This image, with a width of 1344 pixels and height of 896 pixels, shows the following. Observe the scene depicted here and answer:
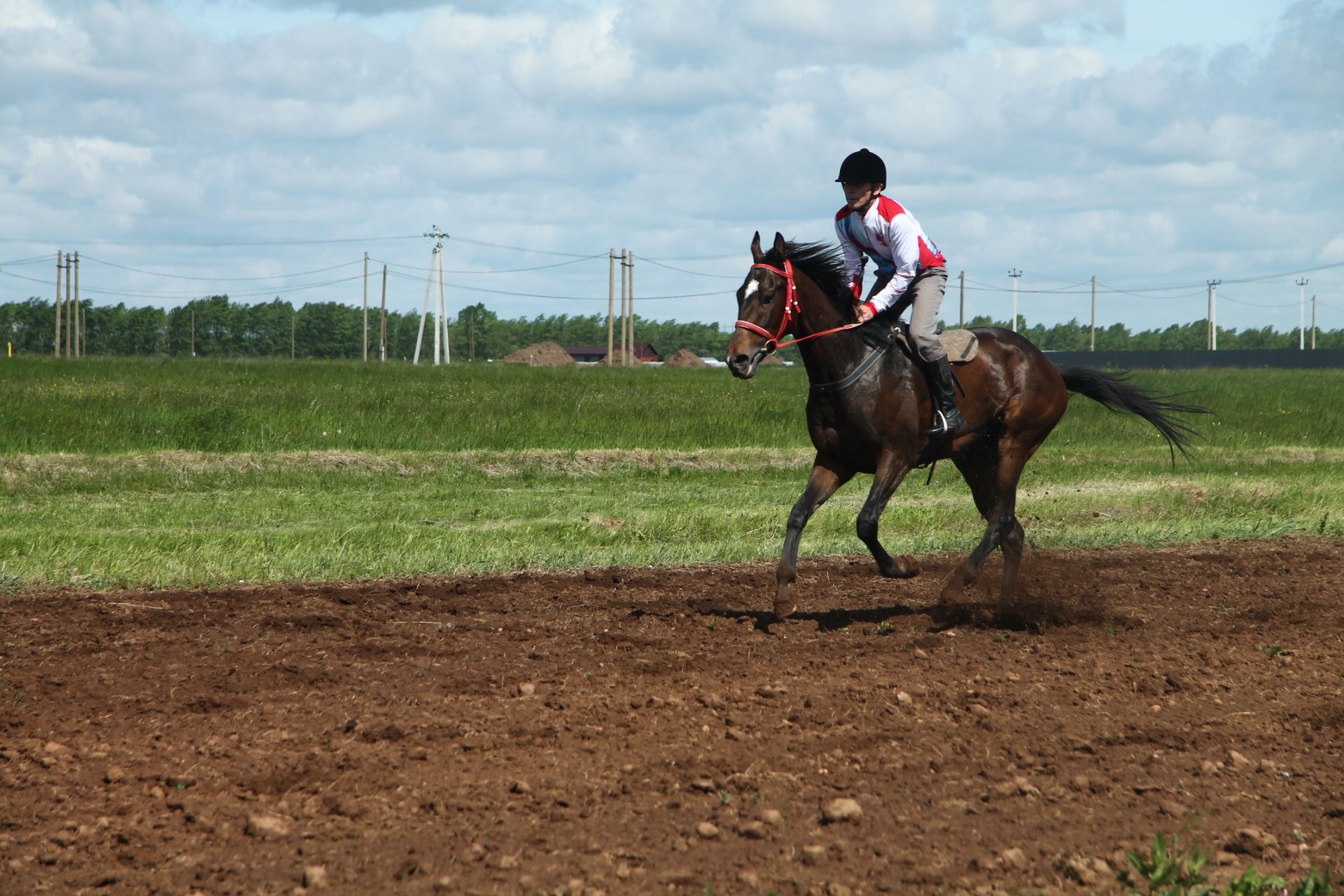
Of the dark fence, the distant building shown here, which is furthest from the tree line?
the dark fence

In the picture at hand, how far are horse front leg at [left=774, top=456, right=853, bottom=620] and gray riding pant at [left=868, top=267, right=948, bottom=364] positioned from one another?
102cm

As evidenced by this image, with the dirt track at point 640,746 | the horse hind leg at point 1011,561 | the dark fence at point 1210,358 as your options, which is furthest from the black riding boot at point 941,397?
the dark fence at point 1210,358

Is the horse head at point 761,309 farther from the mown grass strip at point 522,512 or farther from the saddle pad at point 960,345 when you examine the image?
the mown grass strip at point 522,512

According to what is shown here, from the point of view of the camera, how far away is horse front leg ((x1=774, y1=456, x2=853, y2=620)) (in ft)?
24.7

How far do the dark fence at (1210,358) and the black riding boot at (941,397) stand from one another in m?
50.7

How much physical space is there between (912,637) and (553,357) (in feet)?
328

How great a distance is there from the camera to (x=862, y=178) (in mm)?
8031

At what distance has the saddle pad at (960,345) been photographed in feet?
28.3

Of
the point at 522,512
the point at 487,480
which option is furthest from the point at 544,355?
the point at 522,512

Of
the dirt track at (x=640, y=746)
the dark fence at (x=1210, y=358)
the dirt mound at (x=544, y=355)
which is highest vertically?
Result: the dirt mound at (x=544, y=355)

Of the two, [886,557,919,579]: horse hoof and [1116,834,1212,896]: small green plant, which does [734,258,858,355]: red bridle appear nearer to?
[886,557,919,579]: horse hoof

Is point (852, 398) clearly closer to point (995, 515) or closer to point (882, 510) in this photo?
point (882, 510)

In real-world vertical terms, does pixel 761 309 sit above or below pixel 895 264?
below

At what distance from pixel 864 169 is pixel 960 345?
1.52m
